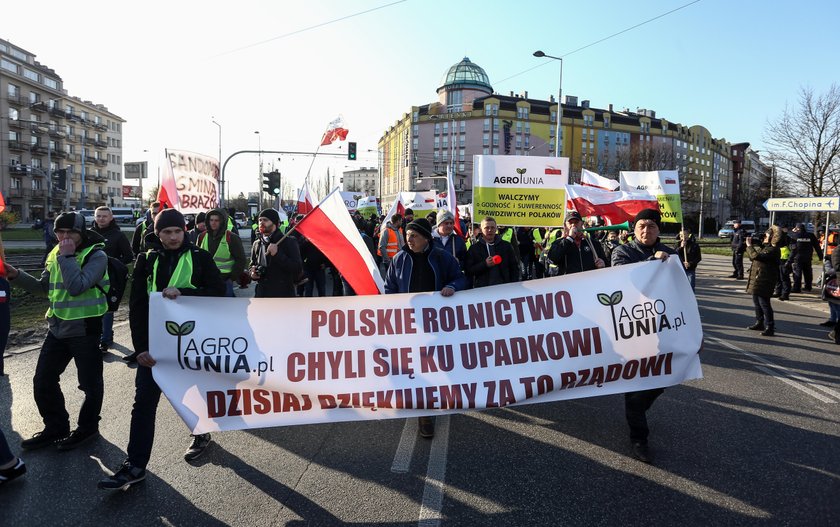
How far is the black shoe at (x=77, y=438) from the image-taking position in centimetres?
412

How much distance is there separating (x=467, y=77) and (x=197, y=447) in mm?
103371

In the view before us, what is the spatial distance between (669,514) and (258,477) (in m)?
2.70

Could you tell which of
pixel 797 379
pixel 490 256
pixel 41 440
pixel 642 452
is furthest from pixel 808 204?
pixel 41 440

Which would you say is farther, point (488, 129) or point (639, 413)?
point (488, 129)

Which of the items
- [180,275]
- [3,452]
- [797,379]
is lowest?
[797,379]

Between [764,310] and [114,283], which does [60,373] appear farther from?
[764,310]

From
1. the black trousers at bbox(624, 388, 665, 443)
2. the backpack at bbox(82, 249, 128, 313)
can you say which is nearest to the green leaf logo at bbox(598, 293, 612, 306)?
the black trousers at bbox(624, 388, 665, 443)

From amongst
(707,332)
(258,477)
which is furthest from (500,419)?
(707,332)

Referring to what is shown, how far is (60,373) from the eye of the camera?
13.8 ft

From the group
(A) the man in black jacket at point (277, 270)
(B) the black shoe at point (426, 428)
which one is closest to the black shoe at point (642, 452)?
(B) the black shoe at point (426, 428)

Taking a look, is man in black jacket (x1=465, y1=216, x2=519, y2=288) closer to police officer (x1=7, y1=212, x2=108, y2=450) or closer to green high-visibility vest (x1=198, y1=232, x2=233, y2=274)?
green high-visibility vest (x1=198, y1=232, x2=233, y2=274)

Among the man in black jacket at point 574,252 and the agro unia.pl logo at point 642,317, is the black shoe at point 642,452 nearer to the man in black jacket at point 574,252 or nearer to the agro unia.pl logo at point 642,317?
the agro unia.pl logo at point 642,317

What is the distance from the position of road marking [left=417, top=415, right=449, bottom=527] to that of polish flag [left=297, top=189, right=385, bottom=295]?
4.40ft

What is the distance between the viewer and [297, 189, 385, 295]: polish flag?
4.53m
